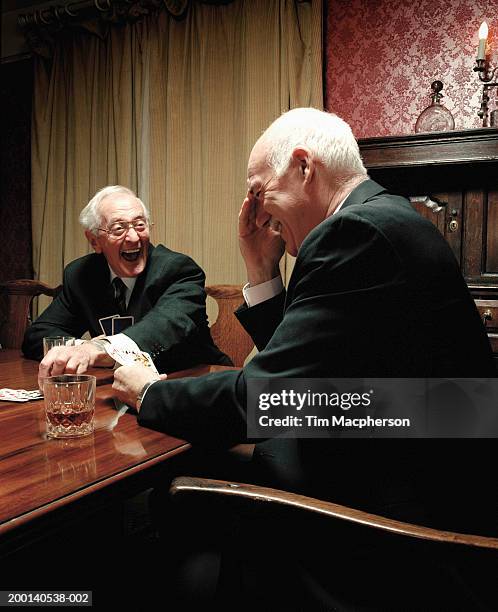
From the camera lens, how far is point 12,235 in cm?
500

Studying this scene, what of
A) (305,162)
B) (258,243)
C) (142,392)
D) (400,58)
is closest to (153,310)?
(258,243)

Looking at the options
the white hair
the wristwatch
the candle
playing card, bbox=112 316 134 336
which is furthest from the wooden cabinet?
the wristwatch

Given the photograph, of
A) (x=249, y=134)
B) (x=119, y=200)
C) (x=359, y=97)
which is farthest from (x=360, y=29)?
(x=119, y=200)

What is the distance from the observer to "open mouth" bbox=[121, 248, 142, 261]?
236cm

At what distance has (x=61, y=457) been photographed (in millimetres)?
1047

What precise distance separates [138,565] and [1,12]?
4.72m

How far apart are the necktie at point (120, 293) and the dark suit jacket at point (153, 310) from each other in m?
0.02

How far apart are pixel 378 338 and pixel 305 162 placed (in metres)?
0.45

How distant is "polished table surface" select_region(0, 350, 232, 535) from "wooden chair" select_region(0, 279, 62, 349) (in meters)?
1.50

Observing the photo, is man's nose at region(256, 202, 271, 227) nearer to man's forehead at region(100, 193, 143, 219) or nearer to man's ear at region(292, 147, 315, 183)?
man's ear at region(292, 147, 315, 183)

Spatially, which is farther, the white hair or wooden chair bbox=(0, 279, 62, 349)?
wooden chair bbox=(0, 279, 62, 349)

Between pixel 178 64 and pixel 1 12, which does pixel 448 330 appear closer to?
pixel 178 64

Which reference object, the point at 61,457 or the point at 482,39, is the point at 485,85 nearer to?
the point at 482,39

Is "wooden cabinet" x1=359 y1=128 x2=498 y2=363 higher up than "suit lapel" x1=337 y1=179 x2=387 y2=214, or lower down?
higher up
